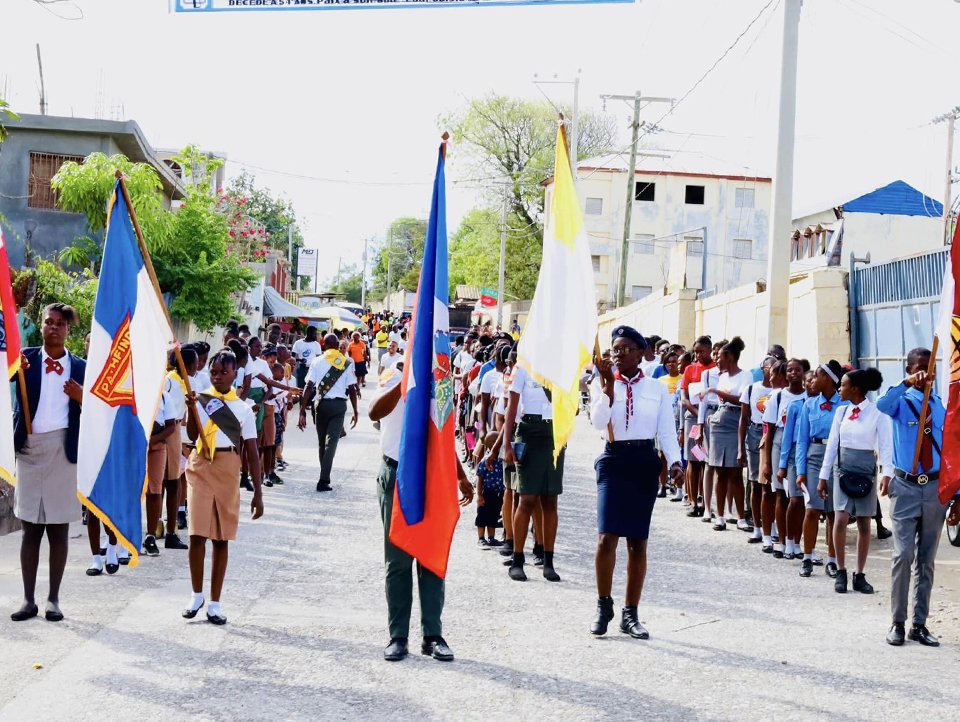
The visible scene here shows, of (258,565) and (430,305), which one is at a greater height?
(430,305)

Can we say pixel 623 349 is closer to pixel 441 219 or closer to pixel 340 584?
pixel 441 219

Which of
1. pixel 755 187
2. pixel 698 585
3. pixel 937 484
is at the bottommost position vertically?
pixel 698 585

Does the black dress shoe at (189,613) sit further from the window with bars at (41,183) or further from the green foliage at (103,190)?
the window with bars at (41,183)

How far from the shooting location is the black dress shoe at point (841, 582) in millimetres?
9414

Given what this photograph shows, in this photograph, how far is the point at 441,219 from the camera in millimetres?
7234

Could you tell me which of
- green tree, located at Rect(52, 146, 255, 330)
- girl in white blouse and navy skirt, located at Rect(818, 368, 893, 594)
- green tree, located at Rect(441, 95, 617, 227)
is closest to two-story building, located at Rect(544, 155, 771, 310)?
green tree, located at Rect(441, 95, 617, 227)

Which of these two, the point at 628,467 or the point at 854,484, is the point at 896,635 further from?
the point at 628,467

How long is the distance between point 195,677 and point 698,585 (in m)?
4.67

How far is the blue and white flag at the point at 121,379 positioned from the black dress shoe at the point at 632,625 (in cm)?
310

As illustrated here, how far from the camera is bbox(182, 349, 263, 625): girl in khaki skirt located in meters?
7.41

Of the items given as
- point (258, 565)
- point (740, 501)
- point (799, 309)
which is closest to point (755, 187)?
point (799, 309)

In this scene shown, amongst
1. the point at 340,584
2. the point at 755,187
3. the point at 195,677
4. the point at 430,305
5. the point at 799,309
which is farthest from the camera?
the point at 755,187

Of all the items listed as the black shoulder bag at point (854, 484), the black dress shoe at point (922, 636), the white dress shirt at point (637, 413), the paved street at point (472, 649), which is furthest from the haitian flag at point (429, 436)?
the black shoulder bag at point (854, 484)

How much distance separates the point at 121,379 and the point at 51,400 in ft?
2.21
